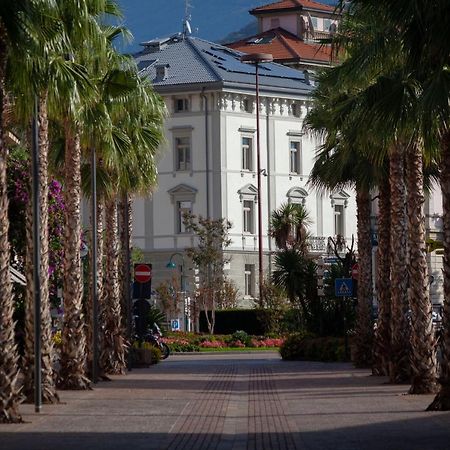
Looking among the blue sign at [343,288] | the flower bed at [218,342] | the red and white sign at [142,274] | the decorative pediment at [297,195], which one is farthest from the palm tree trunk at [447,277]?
the decorative pediment at [297,195]

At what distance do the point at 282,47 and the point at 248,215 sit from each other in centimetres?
2476

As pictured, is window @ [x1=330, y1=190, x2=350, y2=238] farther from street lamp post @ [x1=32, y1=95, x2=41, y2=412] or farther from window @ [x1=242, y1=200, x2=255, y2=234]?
street lamp post @ [x1=32, y1=95, x2=41, y2=412]

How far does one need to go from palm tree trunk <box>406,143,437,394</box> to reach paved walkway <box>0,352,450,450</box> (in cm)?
68

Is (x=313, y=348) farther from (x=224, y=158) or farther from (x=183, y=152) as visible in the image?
(x=183, y=152)

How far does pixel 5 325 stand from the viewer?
24.5 metres

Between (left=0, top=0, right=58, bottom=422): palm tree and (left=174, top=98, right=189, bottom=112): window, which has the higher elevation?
(left=174, top=98, right=189, bottom=112): window

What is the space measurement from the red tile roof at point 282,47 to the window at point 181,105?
2078cm

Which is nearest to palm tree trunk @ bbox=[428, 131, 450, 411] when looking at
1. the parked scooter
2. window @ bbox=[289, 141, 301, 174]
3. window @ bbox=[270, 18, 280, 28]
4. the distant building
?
the parked scooter

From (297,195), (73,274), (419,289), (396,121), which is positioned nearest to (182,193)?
(297,195)

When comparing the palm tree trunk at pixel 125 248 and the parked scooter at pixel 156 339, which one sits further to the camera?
the parked scooter at pixel 156 339

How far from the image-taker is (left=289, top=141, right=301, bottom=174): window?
97750mm

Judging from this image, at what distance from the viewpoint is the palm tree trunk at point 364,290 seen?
44312mm

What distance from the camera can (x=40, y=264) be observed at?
28094 millimetres

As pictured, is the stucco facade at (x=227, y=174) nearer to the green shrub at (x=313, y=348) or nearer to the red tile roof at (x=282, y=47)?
the red tile roof at (x=282, y=47)
